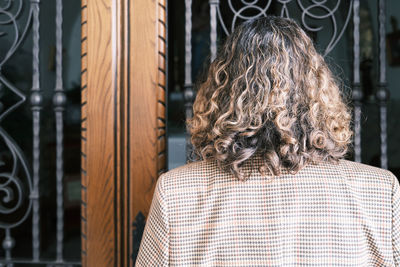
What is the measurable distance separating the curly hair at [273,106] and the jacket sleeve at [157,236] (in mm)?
169

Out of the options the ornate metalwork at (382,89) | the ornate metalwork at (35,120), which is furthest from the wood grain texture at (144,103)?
the ornate metalwork at (382,89)

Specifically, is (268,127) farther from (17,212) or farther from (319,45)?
(17,212)

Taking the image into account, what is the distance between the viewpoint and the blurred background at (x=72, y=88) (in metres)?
1.45

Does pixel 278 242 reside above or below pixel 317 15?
below

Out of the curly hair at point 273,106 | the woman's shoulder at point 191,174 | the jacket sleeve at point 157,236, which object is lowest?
the jacket sleeve at point 157,236

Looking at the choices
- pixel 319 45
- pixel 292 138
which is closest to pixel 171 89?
pixel 319 45

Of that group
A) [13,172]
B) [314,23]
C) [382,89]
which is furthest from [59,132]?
[382,89]

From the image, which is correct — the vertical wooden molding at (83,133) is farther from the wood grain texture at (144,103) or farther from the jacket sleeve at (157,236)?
the jacket sleeve at (157,236)

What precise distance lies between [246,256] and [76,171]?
0.94m

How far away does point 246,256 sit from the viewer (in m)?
0.85

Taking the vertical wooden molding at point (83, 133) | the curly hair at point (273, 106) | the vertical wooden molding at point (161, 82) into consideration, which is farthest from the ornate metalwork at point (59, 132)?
the curly hair at point (273, 106)

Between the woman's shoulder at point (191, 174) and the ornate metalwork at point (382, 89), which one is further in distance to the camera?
the ornate metalwork at point (382, 89)

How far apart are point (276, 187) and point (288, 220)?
0.08m

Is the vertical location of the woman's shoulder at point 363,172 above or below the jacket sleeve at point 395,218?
above
